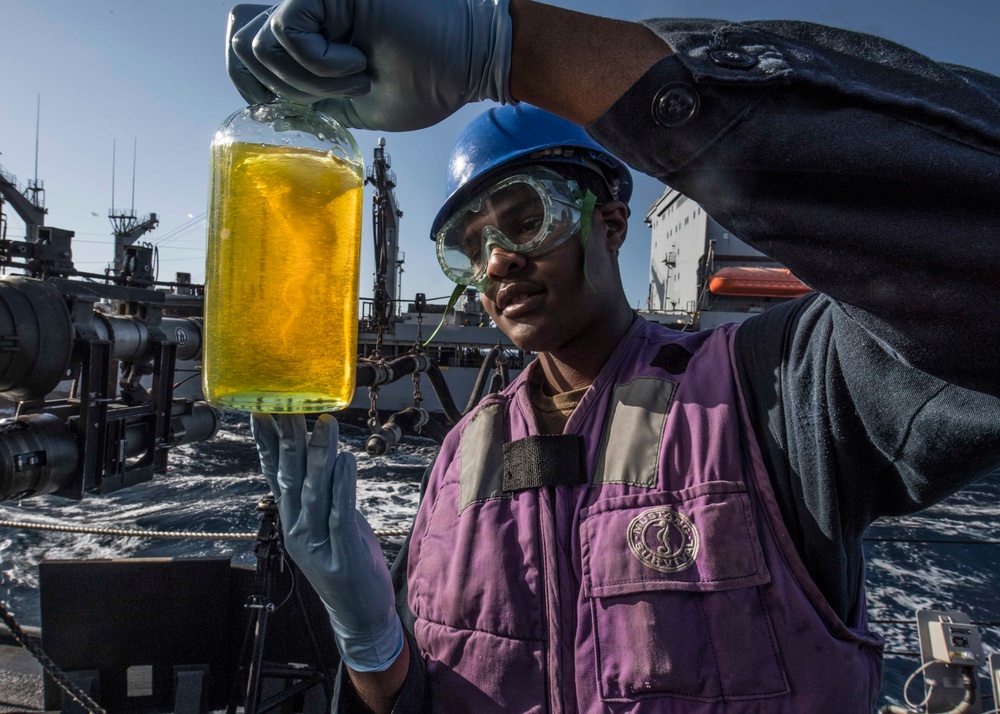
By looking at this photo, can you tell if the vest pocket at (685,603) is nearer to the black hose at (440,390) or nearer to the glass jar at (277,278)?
the glass jar at (277,278)

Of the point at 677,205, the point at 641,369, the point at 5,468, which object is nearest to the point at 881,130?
the point at 641,369

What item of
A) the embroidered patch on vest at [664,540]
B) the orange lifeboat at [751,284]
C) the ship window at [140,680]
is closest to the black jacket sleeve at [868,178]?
the embroidered patch on vest at [664,540]

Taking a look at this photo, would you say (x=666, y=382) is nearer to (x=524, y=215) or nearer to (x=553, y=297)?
(x=553, y=297)

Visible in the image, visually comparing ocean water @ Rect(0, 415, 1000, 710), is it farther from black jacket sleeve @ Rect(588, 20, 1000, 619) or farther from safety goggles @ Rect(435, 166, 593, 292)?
black jacket sleeve @ Rect(588, 20, 1000, 619)

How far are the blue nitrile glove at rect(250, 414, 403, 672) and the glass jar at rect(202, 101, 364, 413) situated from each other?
8.2 inches

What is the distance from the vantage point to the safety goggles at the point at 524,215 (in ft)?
5.67

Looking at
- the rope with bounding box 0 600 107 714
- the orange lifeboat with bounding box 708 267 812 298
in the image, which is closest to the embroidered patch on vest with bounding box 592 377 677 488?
the rope with bounding box 0 600 107 714

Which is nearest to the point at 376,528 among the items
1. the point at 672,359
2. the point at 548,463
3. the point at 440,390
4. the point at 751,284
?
the point at 440,390

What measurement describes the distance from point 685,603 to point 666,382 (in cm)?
54

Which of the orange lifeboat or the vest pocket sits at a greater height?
the orange lifeboat

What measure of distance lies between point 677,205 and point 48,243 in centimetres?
4105

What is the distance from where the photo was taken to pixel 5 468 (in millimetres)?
3084

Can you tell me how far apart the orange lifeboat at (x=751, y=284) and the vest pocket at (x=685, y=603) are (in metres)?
32.5

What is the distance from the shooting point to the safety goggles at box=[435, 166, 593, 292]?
1728 mm
